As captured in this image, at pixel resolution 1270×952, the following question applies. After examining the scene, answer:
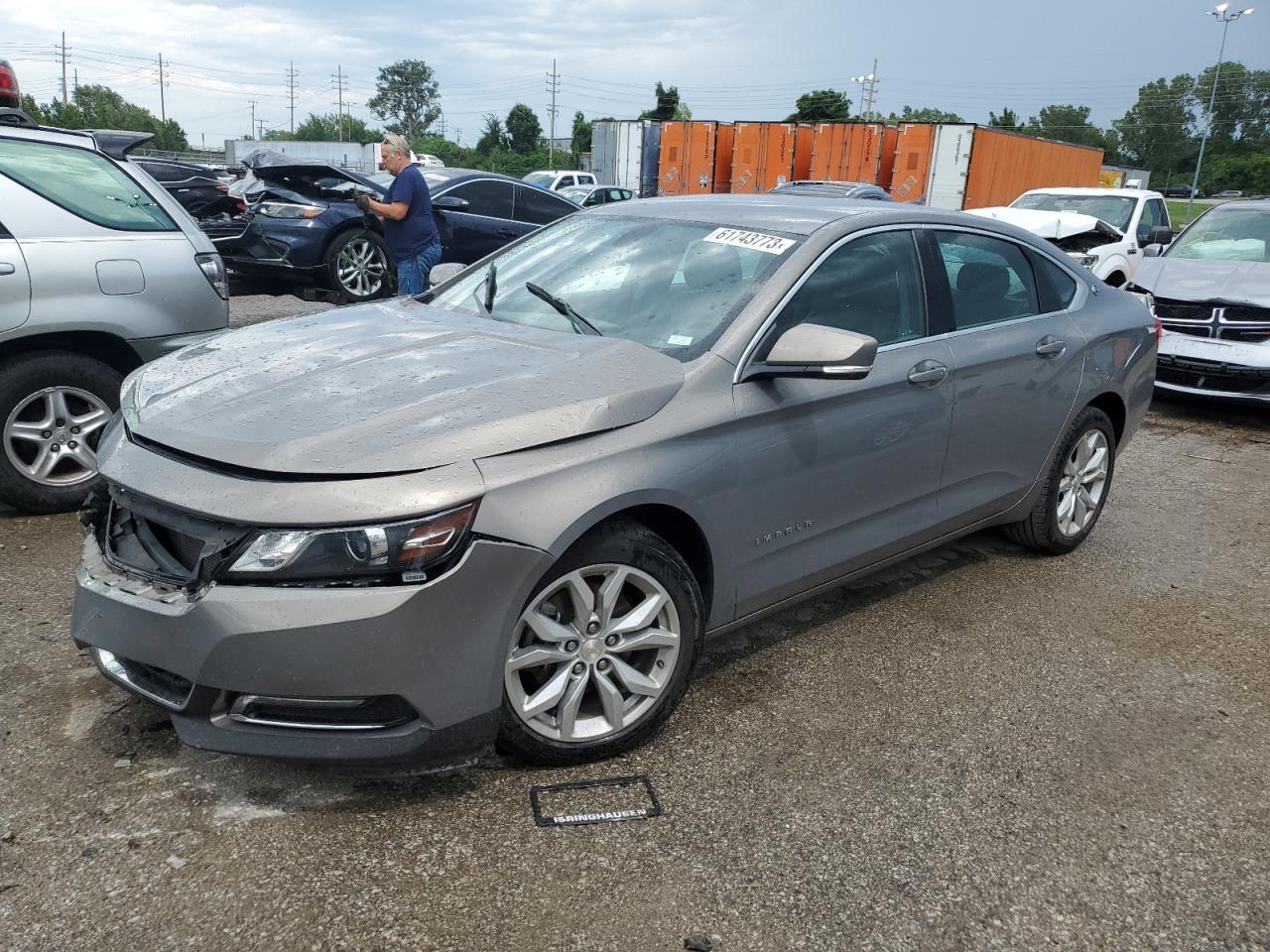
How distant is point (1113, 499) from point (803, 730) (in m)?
3.57

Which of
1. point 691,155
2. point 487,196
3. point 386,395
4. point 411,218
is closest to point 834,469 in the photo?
point 386,395

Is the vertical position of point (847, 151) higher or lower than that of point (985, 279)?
higher

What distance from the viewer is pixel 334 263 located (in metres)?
9.85

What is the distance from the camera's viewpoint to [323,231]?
385 inches

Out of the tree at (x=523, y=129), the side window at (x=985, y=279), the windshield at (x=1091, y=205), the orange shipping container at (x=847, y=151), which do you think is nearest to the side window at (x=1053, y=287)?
the side window at (x=985, y=279)

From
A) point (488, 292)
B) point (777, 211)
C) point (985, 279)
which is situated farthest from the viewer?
point (985, 279)

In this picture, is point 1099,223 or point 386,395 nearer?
point 386,395

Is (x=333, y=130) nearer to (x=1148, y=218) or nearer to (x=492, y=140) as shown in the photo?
(x=492, y=140)

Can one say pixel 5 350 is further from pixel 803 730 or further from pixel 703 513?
pixel 803 730

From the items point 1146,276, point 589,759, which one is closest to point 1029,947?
point 589,759

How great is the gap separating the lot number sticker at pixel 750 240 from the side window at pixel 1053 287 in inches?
61.8

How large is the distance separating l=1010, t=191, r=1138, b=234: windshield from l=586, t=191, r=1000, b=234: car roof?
9.62 m

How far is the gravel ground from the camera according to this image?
2.27m

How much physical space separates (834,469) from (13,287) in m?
3.66
